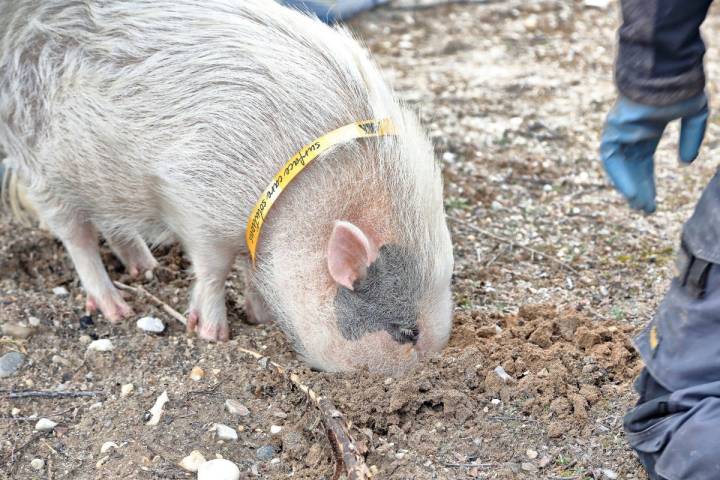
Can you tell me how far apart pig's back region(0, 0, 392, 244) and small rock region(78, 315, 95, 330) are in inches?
17.6

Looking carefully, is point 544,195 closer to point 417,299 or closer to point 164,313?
point 417,299

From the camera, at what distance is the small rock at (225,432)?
3.07 meters

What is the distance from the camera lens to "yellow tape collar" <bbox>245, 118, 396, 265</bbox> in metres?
3.34

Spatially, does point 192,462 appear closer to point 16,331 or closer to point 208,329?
point 208,329

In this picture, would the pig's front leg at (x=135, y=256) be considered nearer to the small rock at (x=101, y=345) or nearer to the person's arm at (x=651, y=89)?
the small rock at (x=101, y=345)

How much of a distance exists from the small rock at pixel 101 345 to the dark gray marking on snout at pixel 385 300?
96cm

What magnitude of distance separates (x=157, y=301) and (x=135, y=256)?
0.42 m

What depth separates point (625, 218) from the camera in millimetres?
4719

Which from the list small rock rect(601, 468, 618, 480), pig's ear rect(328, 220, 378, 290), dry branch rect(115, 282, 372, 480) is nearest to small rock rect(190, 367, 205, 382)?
dry branch rect(115, 282, 372, 480)

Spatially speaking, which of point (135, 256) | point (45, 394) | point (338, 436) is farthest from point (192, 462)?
point (135, 256)

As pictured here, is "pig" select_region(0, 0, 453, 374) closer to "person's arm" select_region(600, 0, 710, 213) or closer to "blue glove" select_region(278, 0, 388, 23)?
"blue glove" select_region(278, 0, 388, 23)

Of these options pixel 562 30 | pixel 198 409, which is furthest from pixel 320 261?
pixel 562 30

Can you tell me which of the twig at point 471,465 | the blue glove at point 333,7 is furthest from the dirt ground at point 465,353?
the blue glove at point 333,7

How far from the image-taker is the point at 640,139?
286 centimetres
